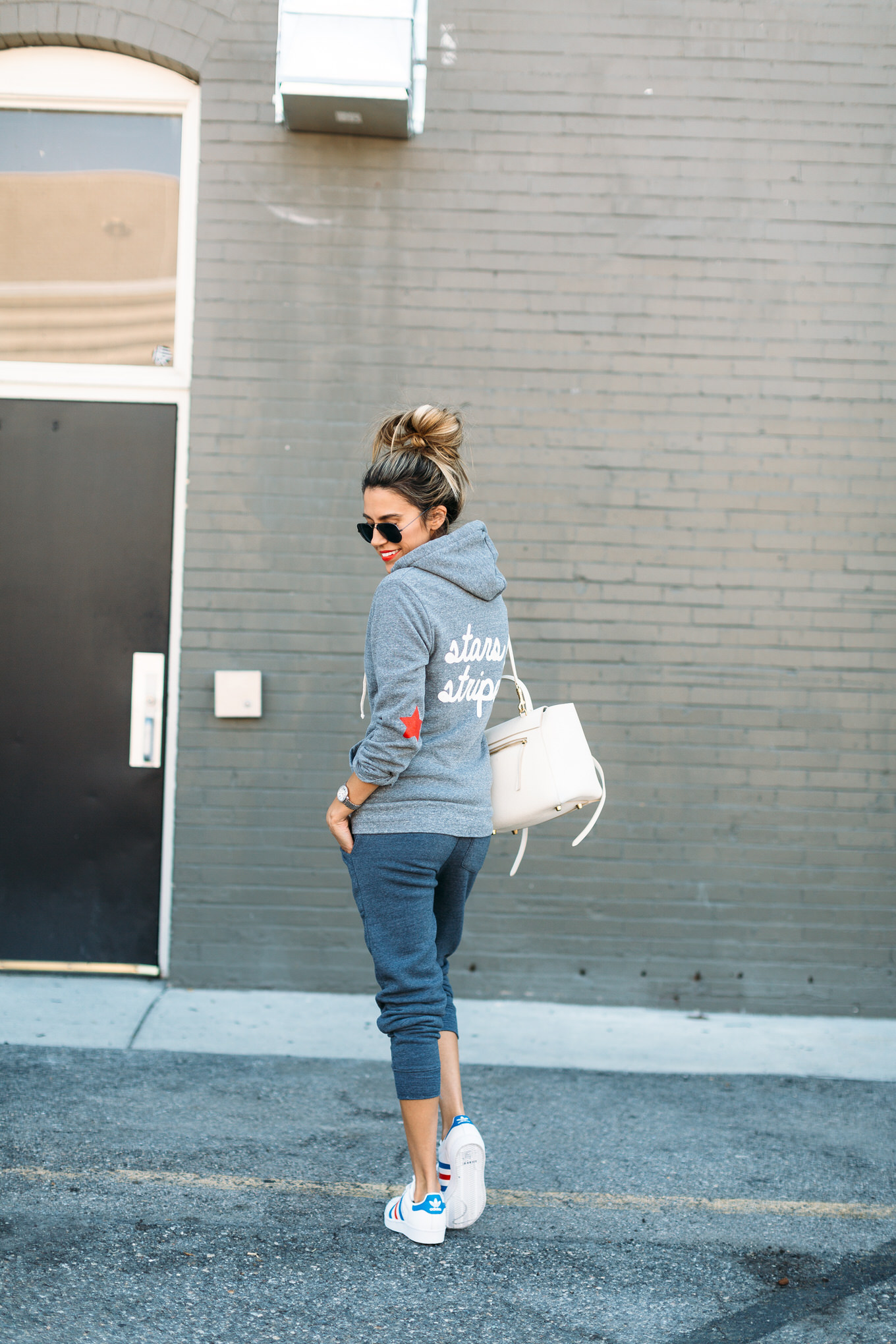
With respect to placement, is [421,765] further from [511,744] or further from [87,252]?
[87,252]

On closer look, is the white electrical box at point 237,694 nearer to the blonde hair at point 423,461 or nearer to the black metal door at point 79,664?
the black metal door at point 79,664

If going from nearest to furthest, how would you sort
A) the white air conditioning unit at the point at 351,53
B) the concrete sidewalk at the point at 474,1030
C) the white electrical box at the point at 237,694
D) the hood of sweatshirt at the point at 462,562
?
the hood of sweatshirt at the point at 462,562, the concrete sidewalk at the point at 474,1030, the white air conditioning unit at the point at 351,53, the white electrical box at the point at 237,694

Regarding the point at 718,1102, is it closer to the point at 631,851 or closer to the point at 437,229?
the point at 631,851

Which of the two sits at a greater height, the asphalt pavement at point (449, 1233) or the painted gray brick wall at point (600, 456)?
the painted gray brick wall at point (600, 456)

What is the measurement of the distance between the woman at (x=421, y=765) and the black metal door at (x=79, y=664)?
7.38 feet

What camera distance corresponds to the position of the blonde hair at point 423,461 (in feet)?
9.12

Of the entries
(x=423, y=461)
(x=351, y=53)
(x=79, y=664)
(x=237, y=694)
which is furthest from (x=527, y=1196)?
(x=351, y=53)

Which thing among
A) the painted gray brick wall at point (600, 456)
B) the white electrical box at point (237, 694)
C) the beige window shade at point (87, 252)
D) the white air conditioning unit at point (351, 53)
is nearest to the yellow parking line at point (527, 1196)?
the painted gray brick wall at point (600, 456)

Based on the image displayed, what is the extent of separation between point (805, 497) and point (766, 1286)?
3.12 meters

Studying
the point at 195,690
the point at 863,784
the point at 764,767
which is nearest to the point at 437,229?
the point at 195,690

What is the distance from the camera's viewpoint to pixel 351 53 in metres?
4.39

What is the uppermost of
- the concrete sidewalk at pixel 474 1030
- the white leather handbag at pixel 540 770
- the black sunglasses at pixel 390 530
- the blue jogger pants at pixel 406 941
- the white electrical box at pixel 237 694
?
the black sunglasses at pixel 390 530

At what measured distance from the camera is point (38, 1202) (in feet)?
9.74

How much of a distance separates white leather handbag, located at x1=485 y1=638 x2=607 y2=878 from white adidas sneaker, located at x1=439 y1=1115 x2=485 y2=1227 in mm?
708
